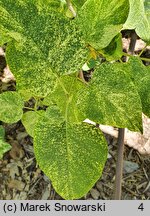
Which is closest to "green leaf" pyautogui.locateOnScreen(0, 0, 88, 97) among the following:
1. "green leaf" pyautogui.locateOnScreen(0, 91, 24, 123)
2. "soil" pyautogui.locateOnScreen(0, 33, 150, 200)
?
"green leaf" pyautogui.locateOnScreen(0, 91, 24, 123)

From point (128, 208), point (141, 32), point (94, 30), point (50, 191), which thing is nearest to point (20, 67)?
point (94, 30)

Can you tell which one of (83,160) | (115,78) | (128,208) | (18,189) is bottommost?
(18,189)

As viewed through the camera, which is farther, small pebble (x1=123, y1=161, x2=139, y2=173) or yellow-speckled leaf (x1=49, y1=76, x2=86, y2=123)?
small pebble (x1=123, y1=161, x2=139, y2=173)

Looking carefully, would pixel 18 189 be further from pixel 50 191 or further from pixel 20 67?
pixel 20 67

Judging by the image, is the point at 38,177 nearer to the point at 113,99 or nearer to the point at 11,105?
the point at 11,105

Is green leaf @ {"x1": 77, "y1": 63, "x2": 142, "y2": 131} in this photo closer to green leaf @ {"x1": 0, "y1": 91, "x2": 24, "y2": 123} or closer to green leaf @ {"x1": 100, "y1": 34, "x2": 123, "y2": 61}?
green leaf @ {"x1": 100, "y1": 34, "x2": 123, "y2": 61}

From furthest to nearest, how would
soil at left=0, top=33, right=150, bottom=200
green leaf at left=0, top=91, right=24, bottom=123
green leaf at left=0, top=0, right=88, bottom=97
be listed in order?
1. soil at left=0, top=33, right=150, bottom=200
2. green leaf at left=0, top=91, right=24, bottom=123
3. green leaf at left=0, top=0, right=88, bottom=97
